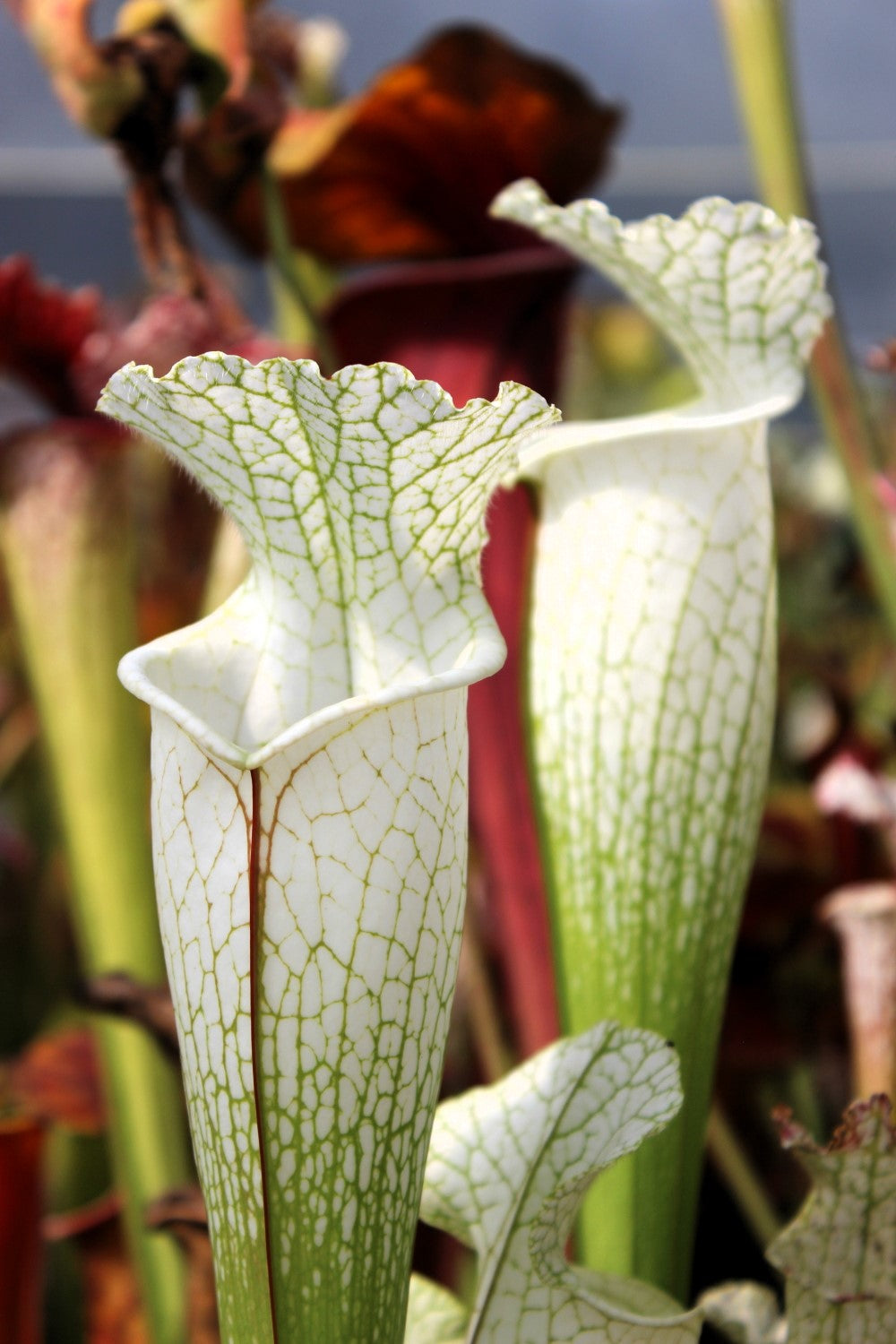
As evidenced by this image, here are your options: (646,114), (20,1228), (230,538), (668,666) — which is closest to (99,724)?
(230,538)

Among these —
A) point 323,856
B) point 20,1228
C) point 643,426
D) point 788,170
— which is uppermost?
point 788,170

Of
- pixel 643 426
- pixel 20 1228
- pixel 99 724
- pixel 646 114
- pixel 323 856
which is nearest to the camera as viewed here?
pixel 323 856

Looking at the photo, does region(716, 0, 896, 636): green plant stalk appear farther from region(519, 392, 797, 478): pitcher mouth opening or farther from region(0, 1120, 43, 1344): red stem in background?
region(0, 1120, 43, 1344): red stem in background

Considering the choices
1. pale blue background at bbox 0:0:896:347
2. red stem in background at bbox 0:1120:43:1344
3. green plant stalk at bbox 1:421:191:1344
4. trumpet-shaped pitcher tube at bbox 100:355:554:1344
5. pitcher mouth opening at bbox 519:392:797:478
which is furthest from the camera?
pale blue background at bbox 0:0:896:347

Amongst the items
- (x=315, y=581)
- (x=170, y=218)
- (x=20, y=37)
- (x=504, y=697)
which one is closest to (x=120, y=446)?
(x=170, y=218)

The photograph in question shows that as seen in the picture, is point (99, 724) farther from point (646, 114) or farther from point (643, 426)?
point (646, 114)

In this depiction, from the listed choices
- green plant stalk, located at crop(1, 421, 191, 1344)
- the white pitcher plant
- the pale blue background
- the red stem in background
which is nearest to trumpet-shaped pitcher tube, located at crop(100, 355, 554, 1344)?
the white pitcher plant
